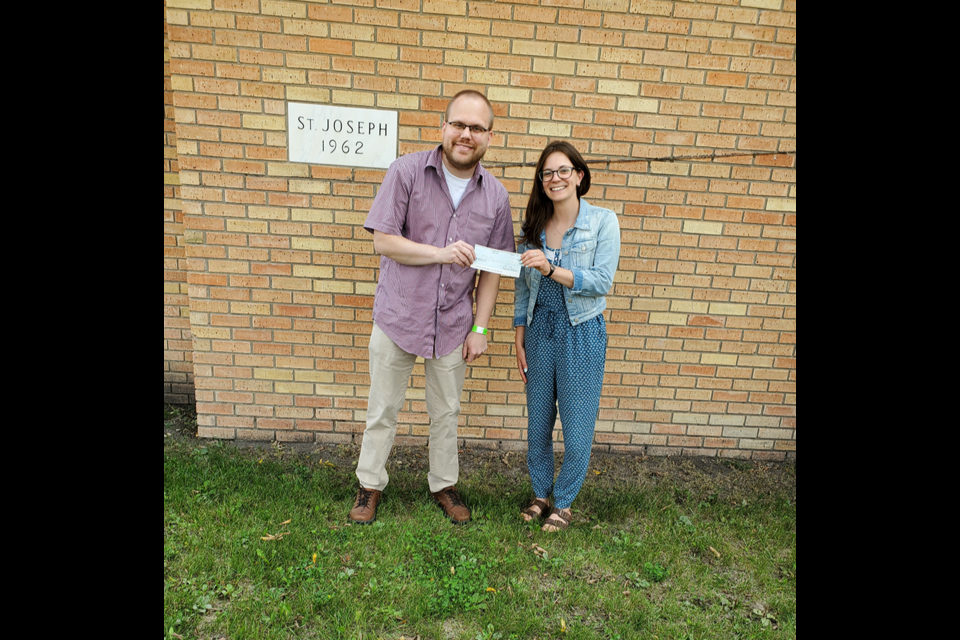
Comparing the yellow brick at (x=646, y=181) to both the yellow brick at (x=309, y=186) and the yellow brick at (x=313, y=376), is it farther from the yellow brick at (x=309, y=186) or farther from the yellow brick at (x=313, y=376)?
the yellow brick at (x=313, y=376)

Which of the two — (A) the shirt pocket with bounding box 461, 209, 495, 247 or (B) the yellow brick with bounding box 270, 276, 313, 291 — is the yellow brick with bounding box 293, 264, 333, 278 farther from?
(A) the shirt pocket with bounding box 461, 209, 495, 247

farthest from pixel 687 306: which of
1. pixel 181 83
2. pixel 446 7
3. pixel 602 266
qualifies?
pixel 181 83

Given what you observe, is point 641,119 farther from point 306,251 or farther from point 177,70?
point 177,70

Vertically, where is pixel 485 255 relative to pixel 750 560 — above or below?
above

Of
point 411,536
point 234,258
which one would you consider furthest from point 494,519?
point 234,258

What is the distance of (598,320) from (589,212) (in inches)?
22.7

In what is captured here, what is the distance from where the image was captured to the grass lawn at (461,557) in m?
2.44

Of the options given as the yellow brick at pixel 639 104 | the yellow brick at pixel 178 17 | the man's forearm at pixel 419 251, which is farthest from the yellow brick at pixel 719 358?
the yellow brick at pixel 178 17

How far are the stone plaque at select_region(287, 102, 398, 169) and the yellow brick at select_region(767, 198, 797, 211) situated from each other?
2.51 metres

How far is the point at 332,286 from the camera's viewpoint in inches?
141

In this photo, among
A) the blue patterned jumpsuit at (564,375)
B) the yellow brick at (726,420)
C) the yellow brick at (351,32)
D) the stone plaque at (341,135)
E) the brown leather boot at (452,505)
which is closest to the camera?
the blue patterned jumpsuit at (564,375)

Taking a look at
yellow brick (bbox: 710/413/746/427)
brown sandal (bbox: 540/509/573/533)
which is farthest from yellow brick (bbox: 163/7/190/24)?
yellow brick (bbox: 710/413/746/427)

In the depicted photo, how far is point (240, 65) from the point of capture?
3221 mm

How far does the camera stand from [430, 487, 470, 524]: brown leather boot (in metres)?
3.07
